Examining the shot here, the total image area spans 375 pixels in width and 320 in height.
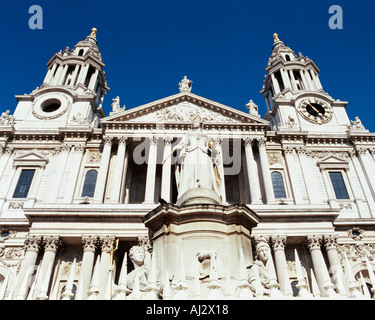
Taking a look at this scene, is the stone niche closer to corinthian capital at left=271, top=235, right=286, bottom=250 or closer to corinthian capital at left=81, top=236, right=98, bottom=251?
Result: corinthian capital at left=81, top=236, right=98, bottom=251

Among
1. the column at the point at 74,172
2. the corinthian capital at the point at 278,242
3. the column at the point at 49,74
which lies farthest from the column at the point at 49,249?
the column at the point at 49,74

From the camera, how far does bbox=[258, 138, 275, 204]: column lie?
82.4 feet

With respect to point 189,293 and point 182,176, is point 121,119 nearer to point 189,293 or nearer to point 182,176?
point 182,176

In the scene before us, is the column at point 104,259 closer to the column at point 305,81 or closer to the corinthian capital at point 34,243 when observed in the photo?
the corinthian capital at point 34,243

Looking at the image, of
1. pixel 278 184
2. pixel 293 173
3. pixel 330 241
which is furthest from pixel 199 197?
pixel 293 173

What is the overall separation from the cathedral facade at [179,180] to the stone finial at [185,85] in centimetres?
19

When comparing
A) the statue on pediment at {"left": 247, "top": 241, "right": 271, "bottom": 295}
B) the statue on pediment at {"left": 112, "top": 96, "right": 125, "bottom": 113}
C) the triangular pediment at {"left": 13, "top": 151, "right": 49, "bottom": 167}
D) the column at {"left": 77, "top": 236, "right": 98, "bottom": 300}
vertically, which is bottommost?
the statue on pediment at {"left": 247, "top": 241, "right": 271, "bottom": 295}

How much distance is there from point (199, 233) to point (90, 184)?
68.6 feet

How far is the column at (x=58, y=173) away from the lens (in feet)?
82.1

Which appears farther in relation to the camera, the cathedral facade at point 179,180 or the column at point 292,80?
the column at point 292,80

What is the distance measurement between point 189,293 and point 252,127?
79.7ft

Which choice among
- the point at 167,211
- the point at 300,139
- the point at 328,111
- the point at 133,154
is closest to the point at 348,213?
the point at 300,139

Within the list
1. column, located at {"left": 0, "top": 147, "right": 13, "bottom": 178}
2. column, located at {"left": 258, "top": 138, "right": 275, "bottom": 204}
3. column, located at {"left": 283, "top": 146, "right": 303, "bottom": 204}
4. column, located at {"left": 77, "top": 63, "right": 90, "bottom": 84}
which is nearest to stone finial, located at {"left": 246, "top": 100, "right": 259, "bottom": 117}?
column, located at {"left": 258, "top": 138, "right": 275, "bottom": 204}

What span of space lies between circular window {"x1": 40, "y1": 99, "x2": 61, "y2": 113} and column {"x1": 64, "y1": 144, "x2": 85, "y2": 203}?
825 centimetres
